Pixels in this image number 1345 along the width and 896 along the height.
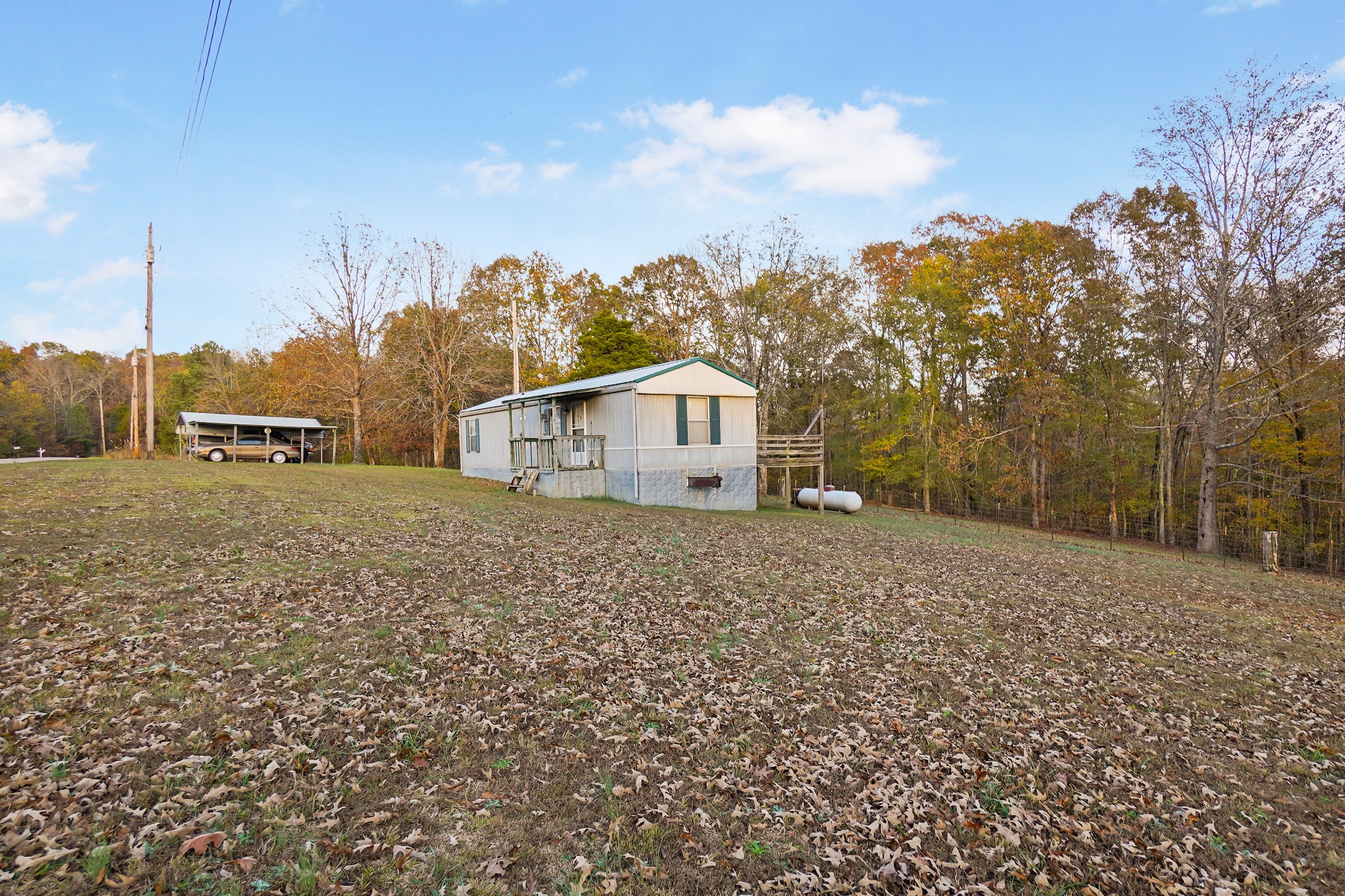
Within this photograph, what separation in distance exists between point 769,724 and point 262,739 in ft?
13.0

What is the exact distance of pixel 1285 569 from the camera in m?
19.9

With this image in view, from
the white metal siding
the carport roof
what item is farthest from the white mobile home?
the carport roof

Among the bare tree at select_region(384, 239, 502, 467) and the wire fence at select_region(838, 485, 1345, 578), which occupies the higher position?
the bare tree at select_region(384, 239, 502, 467)

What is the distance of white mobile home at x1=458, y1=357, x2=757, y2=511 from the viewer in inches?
809

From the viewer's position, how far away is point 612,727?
5402 millimetres

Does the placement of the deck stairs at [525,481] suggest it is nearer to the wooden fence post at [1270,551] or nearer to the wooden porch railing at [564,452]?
the wooden porch railing at [564,452]

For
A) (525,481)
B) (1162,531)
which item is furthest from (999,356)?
(525,481)

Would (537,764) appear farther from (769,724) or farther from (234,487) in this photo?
(234,487)

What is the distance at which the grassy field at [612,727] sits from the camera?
379cm

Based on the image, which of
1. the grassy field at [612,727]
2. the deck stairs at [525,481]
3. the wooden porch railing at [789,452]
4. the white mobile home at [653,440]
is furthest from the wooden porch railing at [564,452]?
the grassy field at [612,727]

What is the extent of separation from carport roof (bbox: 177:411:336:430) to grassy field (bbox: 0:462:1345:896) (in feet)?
63.2

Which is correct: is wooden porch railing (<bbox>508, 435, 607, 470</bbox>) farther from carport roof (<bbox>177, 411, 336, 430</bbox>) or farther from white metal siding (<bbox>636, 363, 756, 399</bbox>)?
carport roof (<bbox>177, 411, 336, 430</bbox>)

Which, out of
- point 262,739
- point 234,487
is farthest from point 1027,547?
point 234,487

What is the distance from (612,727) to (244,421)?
2989 centimetres
